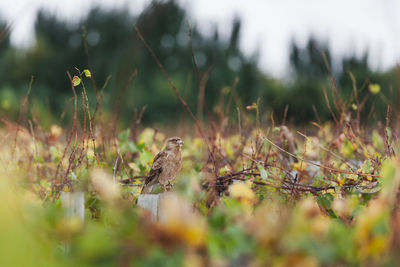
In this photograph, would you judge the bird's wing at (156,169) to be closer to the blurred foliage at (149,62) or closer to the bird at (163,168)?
the bird at (163,168)

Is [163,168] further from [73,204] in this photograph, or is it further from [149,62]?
[149,62]

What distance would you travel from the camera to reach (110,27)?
22625 millimetres

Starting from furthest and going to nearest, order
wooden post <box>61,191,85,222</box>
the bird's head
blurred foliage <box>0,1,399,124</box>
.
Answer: blurred foliage <box>0,1,399,124</box>
the bird's head
wooden post <box>61,191,85,222</box>

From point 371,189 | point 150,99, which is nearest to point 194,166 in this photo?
point 371,189

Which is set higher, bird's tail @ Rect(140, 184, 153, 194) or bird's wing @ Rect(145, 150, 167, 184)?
bird's wing @ Rect(145, 150, 167, 184)

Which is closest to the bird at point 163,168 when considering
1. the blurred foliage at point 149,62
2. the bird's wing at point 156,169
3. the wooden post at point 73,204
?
the bird's wing at point 156,169

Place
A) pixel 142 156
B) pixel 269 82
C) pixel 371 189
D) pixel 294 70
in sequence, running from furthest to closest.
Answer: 1. pixel 269 82
2. pixel 294 70
3. pixel 142 156
4. pixel 371 189

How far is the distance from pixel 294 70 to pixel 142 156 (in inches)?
797

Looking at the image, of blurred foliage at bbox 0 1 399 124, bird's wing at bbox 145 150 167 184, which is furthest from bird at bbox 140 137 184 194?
blurred foliage at bbox 0 1 399 124

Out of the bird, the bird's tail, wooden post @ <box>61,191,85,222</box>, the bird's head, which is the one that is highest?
wooden post @ <box>61,191,85,222</box>

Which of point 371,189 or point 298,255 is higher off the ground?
point 298,255

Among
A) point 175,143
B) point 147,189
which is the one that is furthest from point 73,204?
point 175,143

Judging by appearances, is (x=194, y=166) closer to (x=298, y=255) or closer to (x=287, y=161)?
(x=287, y=161)

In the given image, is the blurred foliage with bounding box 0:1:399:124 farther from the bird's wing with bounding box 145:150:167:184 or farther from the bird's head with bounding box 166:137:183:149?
the bird's wing with bounding box 145:150:167:184
